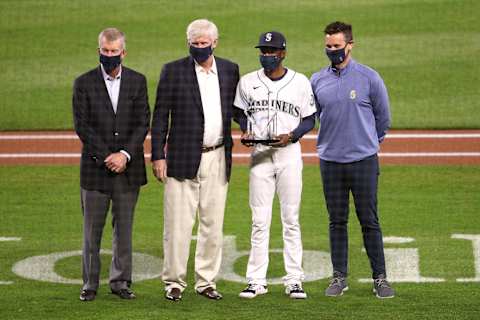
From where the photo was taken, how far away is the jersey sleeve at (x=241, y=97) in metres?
7.71

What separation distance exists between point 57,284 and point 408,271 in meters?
2.50

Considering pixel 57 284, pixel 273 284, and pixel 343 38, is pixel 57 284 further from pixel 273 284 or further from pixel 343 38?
pixel 343 38

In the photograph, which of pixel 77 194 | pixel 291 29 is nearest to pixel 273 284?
pixel 77 194

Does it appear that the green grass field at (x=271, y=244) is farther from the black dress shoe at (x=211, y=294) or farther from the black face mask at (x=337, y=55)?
the black face mask at (x=337, y=55)

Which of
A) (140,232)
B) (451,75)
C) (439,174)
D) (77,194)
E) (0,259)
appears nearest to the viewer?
(0,259)

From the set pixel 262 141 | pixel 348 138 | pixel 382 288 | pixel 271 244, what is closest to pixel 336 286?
pixel 382 288

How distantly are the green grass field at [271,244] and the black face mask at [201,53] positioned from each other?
1566mm

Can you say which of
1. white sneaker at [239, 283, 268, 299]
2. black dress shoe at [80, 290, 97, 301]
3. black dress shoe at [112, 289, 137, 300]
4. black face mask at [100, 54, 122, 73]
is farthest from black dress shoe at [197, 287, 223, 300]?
black face mask at [100, 54, 122, 73]

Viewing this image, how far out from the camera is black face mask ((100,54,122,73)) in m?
7.59

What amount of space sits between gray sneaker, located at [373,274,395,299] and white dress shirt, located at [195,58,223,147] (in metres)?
1.40

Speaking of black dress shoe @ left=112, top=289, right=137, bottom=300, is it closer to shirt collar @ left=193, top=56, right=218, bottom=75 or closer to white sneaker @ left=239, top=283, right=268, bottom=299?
white sneaker @ left=239, top=283, right=268, bottom=299

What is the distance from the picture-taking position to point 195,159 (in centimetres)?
765

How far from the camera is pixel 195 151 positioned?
764cm

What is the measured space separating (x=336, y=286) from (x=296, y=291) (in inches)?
12.6
